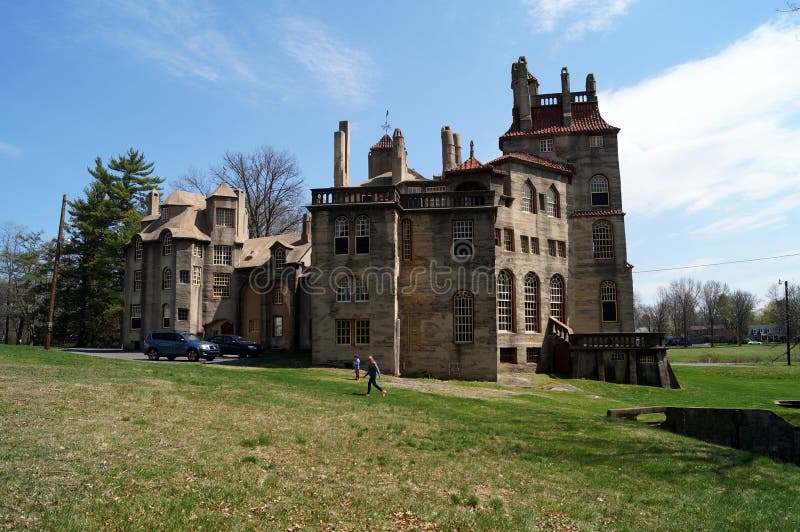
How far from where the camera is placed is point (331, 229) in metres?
33.4

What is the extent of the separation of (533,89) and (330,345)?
28.4 metres

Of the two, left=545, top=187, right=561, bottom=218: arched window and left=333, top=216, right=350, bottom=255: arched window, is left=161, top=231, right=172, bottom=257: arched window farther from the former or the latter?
left=545, top=187, right=561, bottom=218: arched window

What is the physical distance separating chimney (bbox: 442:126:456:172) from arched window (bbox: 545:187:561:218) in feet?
24.7

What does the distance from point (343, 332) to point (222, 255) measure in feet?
65.2

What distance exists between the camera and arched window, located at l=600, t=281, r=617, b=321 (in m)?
41.9

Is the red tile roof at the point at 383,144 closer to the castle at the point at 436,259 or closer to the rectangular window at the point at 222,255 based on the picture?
the castle at the point at 436,259

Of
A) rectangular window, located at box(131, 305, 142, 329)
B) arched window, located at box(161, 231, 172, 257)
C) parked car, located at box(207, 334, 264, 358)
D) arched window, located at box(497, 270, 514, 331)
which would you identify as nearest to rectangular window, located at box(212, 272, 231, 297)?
arched window, located at box(161, 231, 172, 257)

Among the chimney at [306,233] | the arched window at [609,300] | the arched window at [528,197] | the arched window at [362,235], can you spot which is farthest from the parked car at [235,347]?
the arched window at [609,300]

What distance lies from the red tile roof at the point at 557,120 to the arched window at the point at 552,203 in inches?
215

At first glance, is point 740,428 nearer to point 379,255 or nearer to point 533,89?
point 379,255

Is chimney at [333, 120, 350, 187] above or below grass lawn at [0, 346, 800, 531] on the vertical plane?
above

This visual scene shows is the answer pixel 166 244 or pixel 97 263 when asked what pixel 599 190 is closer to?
pixel 166 244

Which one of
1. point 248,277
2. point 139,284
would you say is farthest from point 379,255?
point 139,284

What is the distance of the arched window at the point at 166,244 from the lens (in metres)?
46.2
